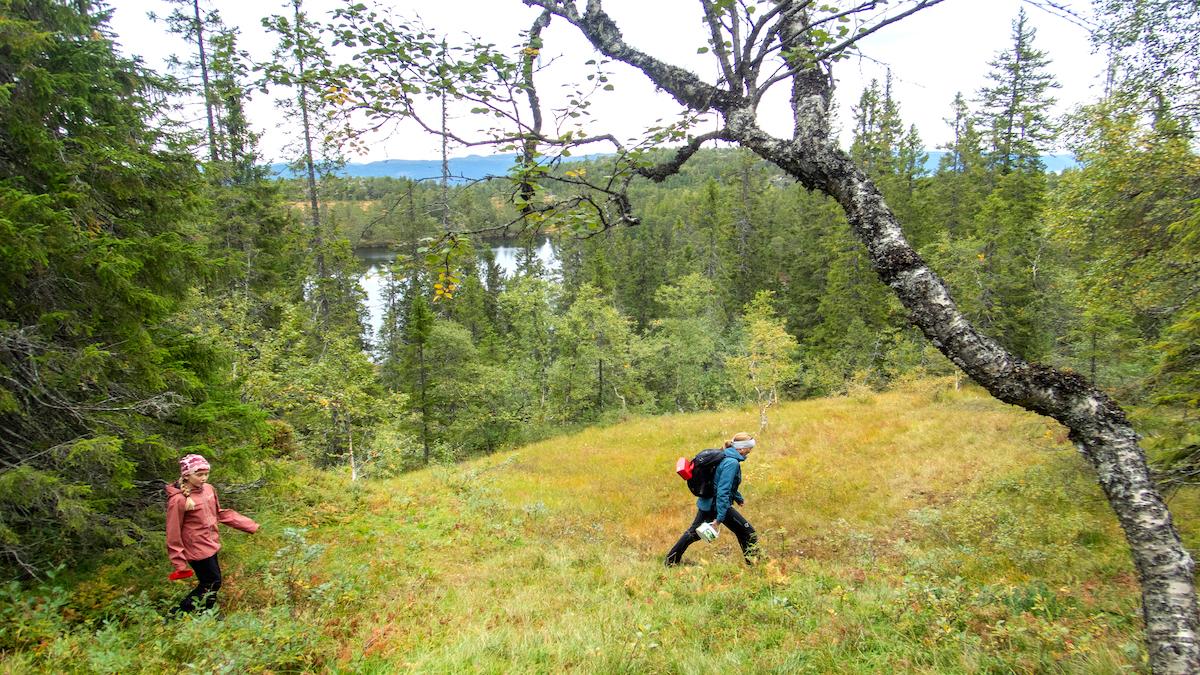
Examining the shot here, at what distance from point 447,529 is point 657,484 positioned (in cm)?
623

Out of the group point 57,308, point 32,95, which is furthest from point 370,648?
point 32,95

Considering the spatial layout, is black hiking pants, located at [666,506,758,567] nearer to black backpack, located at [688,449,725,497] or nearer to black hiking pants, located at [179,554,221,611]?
black backpack, located at [688,449,725,497]

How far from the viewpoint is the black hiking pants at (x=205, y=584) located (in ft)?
16.4

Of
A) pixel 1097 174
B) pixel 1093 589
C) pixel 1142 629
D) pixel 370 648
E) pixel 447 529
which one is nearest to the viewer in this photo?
pixel 1142 629

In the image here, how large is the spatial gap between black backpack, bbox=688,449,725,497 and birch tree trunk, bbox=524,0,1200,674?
162 inches

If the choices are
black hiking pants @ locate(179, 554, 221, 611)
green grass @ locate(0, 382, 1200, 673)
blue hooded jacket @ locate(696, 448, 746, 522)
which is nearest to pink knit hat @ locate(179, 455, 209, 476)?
black hiking pants @ locate(179, 554, 221, 611)

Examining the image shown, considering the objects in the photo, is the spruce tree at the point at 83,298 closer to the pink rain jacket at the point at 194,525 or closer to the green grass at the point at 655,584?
the pink rain jacket at the point at 194,525

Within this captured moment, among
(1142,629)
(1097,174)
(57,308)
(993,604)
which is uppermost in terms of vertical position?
(1097,174)

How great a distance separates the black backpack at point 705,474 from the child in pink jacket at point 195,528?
16.3ft

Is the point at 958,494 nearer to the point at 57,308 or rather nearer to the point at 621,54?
the point at 621,54

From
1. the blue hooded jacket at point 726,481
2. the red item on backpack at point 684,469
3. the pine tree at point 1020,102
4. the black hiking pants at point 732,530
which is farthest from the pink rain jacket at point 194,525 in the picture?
the pine tree at point 1020,102

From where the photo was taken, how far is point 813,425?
18.1 meters

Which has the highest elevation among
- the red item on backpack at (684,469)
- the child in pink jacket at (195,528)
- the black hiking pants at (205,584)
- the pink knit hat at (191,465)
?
the pink knit hat at (191,465)

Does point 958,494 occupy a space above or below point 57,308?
below
